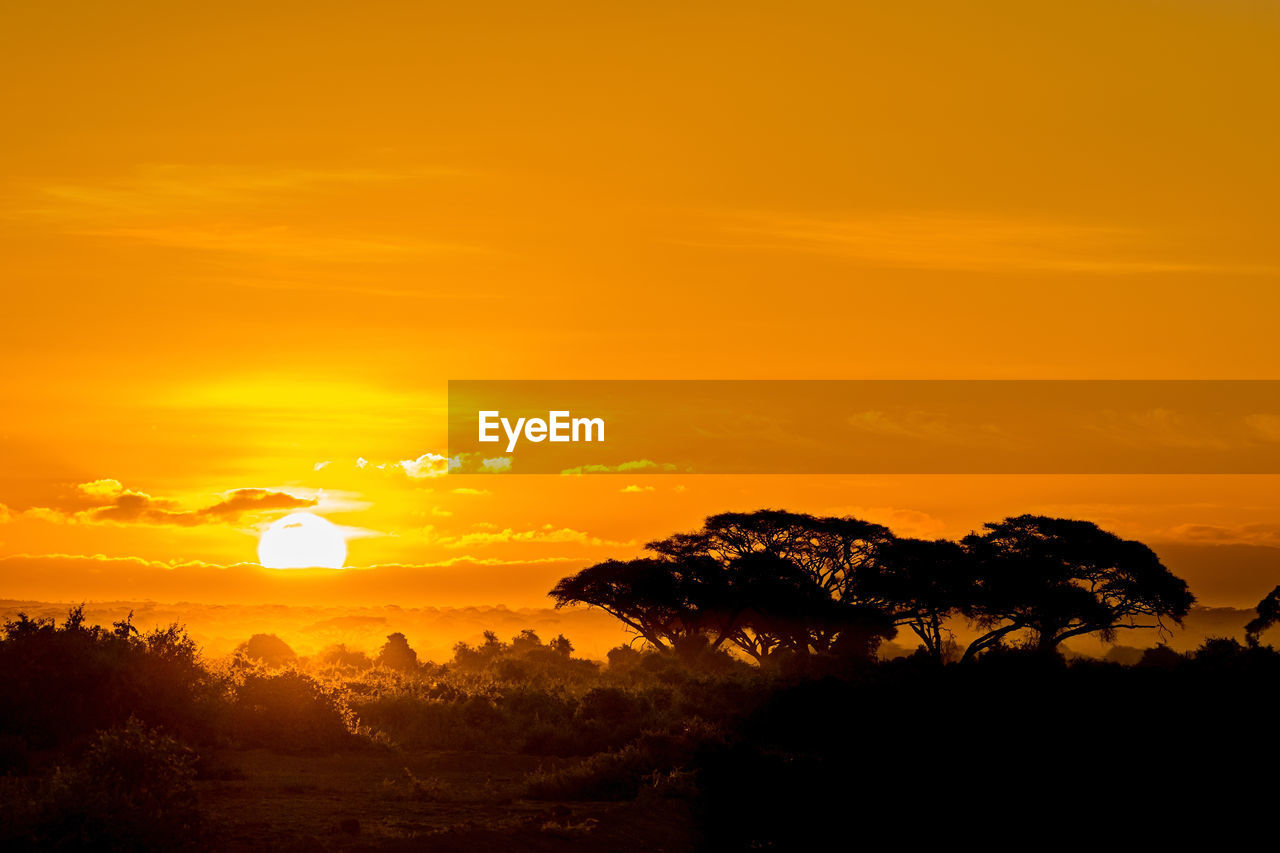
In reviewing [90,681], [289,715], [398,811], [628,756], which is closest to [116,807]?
[398,811]

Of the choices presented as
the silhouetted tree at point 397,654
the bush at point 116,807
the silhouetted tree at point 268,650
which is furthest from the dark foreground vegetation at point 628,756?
the silhouetted tree at point 397,654

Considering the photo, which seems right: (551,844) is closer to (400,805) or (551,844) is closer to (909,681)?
(400,805)

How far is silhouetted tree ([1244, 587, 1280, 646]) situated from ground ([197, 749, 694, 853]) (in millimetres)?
37055

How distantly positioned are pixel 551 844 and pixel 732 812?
2656 mm

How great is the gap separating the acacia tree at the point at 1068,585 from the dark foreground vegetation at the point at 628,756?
28169mm

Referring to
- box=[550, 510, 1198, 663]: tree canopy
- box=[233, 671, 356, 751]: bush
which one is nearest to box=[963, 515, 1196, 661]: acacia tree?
box=[550, 510, 1198, 663]: tree canopy

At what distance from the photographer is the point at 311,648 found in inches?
2894

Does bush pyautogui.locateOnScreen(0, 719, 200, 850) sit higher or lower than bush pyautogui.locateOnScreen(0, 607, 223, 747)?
lower

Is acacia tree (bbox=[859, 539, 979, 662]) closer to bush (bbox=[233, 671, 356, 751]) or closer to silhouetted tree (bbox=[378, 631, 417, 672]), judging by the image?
silhouetted tree (bbox=[378, 631, 417, 672])

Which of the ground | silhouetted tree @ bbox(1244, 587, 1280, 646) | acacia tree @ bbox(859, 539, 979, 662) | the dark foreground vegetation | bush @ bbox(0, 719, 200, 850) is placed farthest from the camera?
acacia tree @ bbox(859, 539, 979, 662)

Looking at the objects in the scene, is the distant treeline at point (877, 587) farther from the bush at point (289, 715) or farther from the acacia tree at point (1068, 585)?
the bush at point (289, 715)

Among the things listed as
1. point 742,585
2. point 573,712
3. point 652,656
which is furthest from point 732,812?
point 742,585

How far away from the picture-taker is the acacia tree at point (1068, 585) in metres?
64.7

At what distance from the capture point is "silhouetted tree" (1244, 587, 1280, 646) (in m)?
55.4
